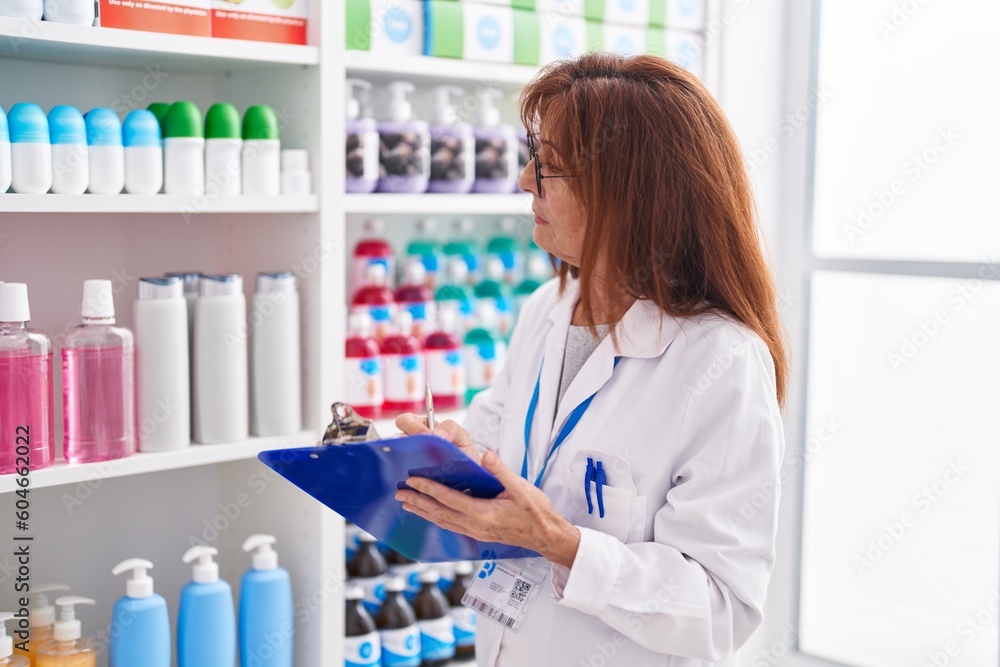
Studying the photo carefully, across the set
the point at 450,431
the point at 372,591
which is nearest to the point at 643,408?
Result: the point at 450,431

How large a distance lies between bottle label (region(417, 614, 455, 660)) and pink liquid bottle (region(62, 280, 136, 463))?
2.38 feet

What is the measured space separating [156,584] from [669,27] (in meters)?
1.51

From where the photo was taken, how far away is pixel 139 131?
1445 mm

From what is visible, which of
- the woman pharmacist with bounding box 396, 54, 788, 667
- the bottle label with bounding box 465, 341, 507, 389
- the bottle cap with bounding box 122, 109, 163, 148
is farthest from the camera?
the bottle label with bounding box 465, 341, 507, 389

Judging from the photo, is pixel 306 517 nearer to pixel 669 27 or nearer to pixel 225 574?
pixel 225 574

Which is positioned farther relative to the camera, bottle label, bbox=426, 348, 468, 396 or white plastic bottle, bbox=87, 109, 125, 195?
bottle label, bbox=426, 348, 468, 396

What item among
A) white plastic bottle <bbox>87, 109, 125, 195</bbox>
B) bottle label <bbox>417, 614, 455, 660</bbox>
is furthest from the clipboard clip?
bottle label <bbox>417, 614, 455, 660</bbox>

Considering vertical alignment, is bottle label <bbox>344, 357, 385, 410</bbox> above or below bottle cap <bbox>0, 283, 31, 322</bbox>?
below

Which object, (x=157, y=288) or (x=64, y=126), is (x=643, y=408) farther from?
(x=64, y=126)

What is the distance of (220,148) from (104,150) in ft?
0.57

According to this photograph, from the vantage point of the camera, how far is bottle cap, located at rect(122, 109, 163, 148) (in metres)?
1.45

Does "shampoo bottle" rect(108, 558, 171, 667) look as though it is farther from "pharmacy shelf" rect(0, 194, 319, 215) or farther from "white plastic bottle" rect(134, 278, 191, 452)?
"pharmacy shelf" rect(0, 194, 319, 215)

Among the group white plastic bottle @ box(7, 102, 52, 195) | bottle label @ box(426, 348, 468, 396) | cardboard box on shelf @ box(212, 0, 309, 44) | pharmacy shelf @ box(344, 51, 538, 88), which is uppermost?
cardboard box on shelf @ box(212, 0, 309, 44)

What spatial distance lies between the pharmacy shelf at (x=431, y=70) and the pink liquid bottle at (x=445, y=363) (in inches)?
17.6
